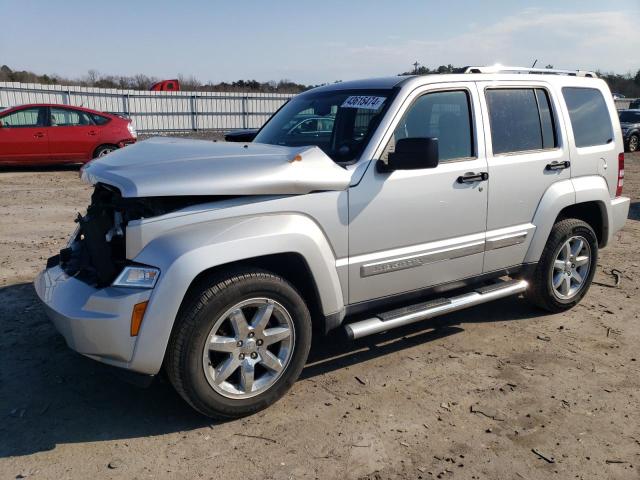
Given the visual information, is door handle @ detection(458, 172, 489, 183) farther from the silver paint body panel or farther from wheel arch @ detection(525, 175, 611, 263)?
wheel arch @ detection(525, 175, 611, 263)

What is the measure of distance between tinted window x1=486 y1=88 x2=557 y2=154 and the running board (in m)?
1.07

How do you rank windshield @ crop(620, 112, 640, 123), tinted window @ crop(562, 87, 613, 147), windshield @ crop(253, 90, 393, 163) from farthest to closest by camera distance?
windshield @ crop(620, 112, 640, 123), tinted window @ crop(562, 87, 613, 147), windshield @ crop(253, 90, 393, 163)

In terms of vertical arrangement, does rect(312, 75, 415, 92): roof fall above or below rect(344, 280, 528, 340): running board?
above

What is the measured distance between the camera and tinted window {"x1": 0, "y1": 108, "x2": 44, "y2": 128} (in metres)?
12.9

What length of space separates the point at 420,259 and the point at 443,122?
101cm

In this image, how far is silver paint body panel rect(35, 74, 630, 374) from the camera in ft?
9.93

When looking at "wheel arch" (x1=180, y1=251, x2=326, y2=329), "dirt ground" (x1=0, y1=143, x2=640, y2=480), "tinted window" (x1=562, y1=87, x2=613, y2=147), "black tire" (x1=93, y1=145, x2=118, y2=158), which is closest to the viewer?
"dirt ground" (x1=0, y1=143, x2=640, y2=480)

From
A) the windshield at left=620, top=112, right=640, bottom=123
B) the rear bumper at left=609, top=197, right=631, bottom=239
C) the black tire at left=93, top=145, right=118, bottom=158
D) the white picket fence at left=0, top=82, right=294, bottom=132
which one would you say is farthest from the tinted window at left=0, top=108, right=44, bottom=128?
the windshield at left=620, top=112, right=640, bottom=123

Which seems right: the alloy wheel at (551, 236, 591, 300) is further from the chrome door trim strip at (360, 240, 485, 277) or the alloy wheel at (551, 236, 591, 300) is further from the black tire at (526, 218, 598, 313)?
the chrome door trim strip at (360, 240, 485, 277)

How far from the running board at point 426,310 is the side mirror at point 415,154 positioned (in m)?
1.00

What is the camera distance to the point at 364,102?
13.4ft

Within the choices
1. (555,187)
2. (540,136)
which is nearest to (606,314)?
(555,187)

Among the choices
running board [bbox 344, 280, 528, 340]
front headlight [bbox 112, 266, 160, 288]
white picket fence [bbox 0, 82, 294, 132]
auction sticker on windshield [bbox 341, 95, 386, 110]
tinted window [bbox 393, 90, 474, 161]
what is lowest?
running board [bbox 344, 280, 528, 340]

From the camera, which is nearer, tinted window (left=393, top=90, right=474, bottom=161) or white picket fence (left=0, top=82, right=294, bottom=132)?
tinted window (left=393, top=90, right=474, bottom=161)
